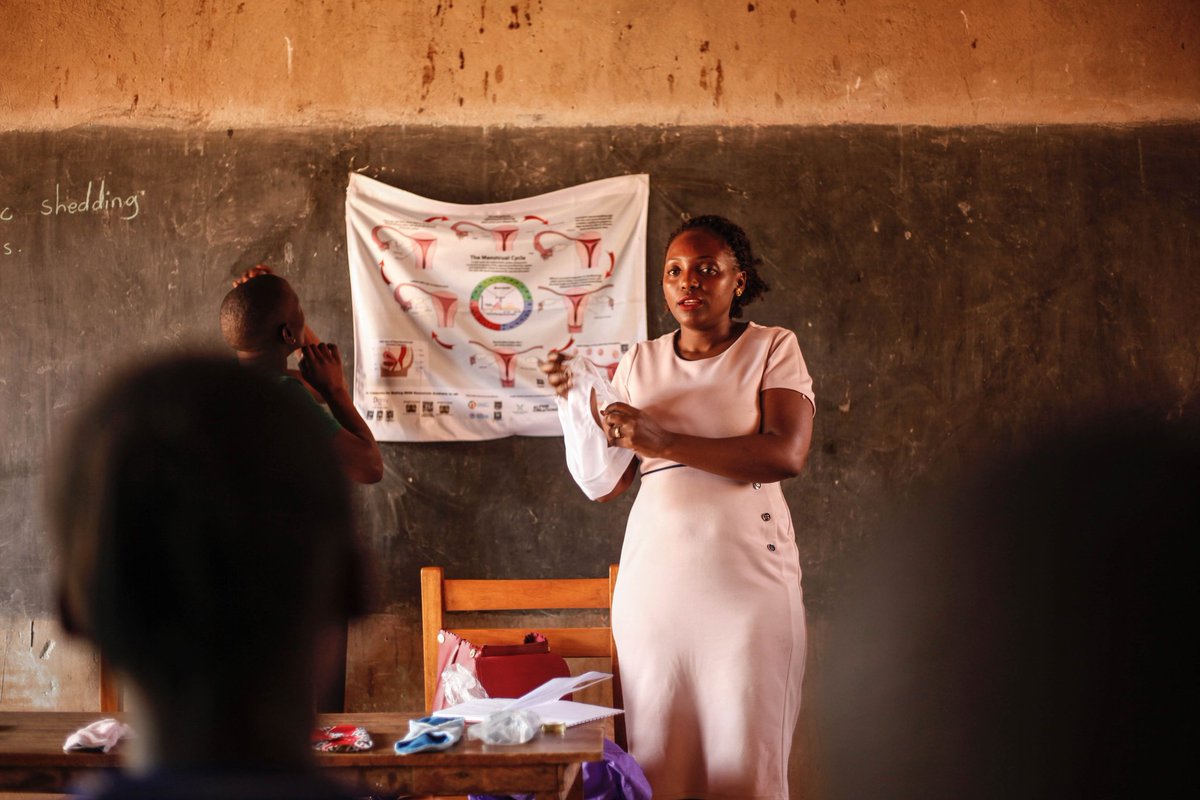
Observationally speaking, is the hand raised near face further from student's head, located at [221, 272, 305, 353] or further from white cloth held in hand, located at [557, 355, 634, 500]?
white cloth held in hand, located at [557, 355, 634, 500]

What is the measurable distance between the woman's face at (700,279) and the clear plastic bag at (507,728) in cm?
110

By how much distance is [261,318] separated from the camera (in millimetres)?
2631

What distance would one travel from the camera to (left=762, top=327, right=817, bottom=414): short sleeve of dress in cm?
229

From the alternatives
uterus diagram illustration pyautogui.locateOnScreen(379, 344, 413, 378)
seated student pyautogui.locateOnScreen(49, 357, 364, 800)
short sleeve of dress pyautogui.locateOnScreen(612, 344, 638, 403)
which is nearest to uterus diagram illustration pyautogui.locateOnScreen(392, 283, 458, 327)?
uterus diagram illustration pyautogui.locateOnScreen(379, 344, 413, 378)

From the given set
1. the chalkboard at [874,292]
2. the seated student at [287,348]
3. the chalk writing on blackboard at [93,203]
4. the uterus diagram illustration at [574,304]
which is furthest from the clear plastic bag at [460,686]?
the chalk writing on blackboard at [93,203]


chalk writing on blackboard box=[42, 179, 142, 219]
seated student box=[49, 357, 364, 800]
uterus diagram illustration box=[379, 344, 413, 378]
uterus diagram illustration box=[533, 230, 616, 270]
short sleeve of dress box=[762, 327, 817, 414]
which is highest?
chalk writing on blackboard box=[42, 179, 142, 219]

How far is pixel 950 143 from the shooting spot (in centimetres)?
314

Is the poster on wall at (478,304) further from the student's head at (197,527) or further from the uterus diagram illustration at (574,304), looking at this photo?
the student's head at (197,527)

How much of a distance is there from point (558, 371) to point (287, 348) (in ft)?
2.67

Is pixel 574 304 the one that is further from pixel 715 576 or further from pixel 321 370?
pixel 715 576

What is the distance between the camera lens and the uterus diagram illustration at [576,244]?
315cm

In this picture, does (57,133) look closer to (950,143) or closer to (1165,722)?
(950,143)

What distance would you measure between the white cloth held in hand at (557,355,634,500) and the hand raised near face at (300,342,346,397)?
68 cm

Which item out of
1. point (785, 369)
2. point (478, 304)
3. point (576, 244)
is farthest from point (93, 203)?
point (785, 369)
